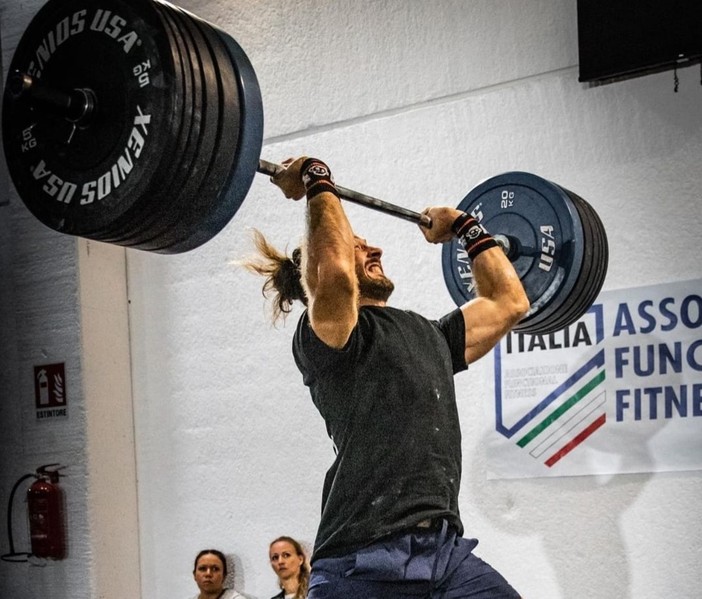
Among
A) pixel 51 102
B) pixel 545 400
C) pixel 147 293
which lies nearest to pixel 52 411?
pixel 147 293

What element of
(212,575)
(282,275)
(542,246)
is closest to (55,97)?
(282,275)

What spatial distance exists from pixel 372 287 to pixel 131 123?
0.75m

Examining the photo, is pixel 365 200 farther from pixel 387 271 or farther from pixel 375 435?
pixel 387 271

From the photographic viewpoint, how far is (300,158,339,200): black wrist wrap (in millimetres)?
2383

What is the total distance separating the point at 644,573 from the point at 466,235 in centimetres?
139

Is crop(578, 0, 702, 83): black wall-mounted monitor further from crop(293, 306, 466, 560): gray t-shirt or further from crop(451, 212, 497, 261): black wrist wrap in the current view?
crop(293, 306, 466, 560): gray t-shirt

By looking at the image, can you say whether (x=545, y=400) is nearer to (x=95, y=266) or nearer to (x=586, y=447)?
(x=586, y=447)

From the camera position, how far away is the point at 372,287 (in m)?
2.57

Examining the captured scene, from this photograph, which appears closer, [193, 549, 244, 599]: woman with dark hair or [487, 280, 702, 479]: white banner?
[487, 280, 702, 479]: white banner

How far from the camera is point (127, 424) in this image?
4.77m

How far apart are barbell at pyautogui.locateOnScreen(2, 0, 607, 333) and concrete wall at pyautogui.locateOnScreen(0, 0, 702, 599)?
5.87ft

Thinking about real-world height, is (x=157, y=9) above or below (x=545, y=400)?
above

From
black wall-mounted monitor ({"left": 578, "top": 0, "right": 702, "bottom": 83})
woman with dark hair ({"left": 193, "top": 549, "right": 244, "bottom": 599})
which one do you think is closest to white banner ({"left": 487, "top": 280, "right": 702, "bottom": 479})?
black wall-mounted monitor ({"left": 578, "top": 0, "right": 702, "bottom": 83})

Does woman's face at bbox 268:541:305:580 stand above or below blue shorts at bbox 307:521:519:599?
below
